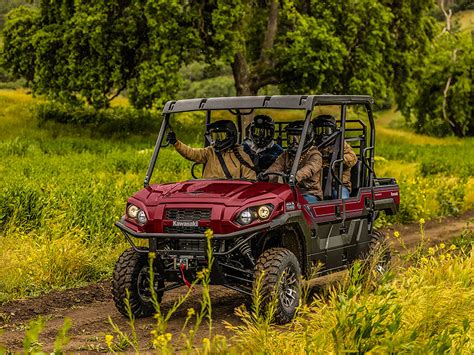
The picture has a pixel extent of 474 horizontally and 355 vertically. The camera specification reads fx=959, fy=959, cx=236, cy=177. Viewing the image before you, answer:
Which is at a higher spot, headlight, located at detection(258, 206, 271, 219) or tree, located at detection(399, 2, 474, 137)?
headlight, located at detection(258, 206, 271, 219)

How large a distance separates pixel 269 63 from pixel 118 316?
2560 cm

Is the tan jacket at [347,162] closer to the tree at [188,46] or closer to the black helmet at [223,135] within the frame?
the black helmet at [223,135]

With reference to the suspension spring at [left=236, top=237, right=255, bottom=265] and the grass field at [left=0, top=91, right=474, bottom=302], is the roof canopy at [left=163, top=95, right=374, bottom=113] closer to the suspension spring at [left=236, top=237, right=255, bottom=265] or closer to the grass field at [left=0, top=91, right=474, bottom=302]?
the suspension spring at [left=236, top=237, right=255, bottom=265]

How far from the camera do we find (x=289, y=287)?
8.95 m

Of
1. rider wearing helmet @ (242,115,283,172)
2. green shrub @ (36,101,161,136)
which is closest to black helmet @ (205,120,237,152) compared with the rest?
rider wearing helmet @ (242,115,283,172)

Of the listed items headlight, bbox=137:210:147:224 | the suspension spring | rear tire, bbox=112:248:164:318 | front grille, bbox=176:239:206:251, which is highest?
headlight, bbox=137:210:147:224

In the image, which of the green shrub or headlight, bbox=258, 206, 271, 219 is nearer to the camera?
headlight, bbox=258, 206, 271, 219

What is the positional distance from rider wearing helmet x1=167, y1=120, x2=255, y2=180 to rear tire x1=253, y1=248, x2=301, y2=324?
1472 millimetres

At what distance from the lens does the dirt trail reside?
822cm

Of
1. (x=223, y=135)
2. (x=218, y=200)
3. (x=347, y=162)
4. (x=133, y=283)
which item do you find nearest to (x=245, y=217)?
(x=218, y=200)

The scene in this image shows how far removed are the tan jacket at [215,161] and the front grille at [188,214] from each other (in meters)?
1.35

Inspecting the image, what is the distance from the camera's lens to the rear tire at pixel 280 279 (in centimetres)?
850

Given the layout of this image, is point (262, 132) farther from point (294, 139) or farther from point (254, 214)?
point (254, 214)

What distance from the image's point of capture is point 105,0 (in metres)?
31.4
